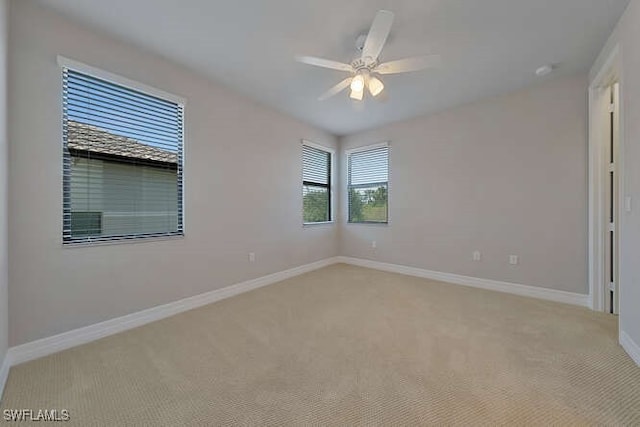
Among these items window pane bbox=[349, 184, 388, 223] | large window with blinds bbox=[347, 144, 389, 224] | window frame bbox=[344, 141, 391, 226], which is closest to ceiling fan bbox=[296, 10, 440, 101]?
window frame bbox=[344, 141, 391, 226]

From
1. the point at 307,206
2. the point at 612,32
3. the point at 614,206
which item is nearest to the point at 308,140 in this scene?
the point at 307,206

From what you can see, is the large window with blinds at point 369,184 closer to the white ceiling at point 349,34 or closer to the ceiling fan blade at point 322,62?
the white ceiling at point 349,34

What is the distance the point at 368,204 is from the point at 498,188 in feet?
6.50

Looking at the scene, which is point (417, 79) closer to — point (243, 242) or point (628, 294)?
point (628, 294)

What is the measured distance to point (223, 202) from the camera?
10.1ft

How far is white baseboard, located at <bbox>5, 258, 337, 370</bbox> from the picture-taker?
5.92 feet

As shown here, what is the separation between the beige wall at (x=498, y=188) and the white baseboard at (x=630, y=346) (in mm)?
1039

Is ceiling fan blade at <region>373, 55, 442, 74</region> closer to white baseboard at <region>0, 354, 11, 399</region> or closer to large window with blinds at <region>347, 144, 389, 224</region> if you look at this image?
large window with blinds at <region>347, 144, 389, 224</region>

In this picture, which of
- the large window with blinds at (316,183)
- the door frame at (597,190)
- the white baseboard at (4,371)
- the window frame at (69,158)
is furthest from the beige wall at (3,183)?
the door frame at (597,190)

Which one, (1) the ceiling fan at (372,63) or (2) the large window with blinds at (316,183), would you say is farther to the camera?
(2) the large window with blinds at (316,183)

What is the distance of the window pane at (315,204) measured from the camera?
4371mm

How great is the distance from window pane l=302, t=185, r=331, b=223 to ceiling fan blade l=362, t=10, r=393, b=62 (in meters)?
2.54

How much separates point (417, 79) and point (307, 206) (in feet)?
8.10

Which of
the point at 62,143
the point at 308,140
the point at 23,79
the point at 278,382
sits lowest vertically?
the point at 278,382
